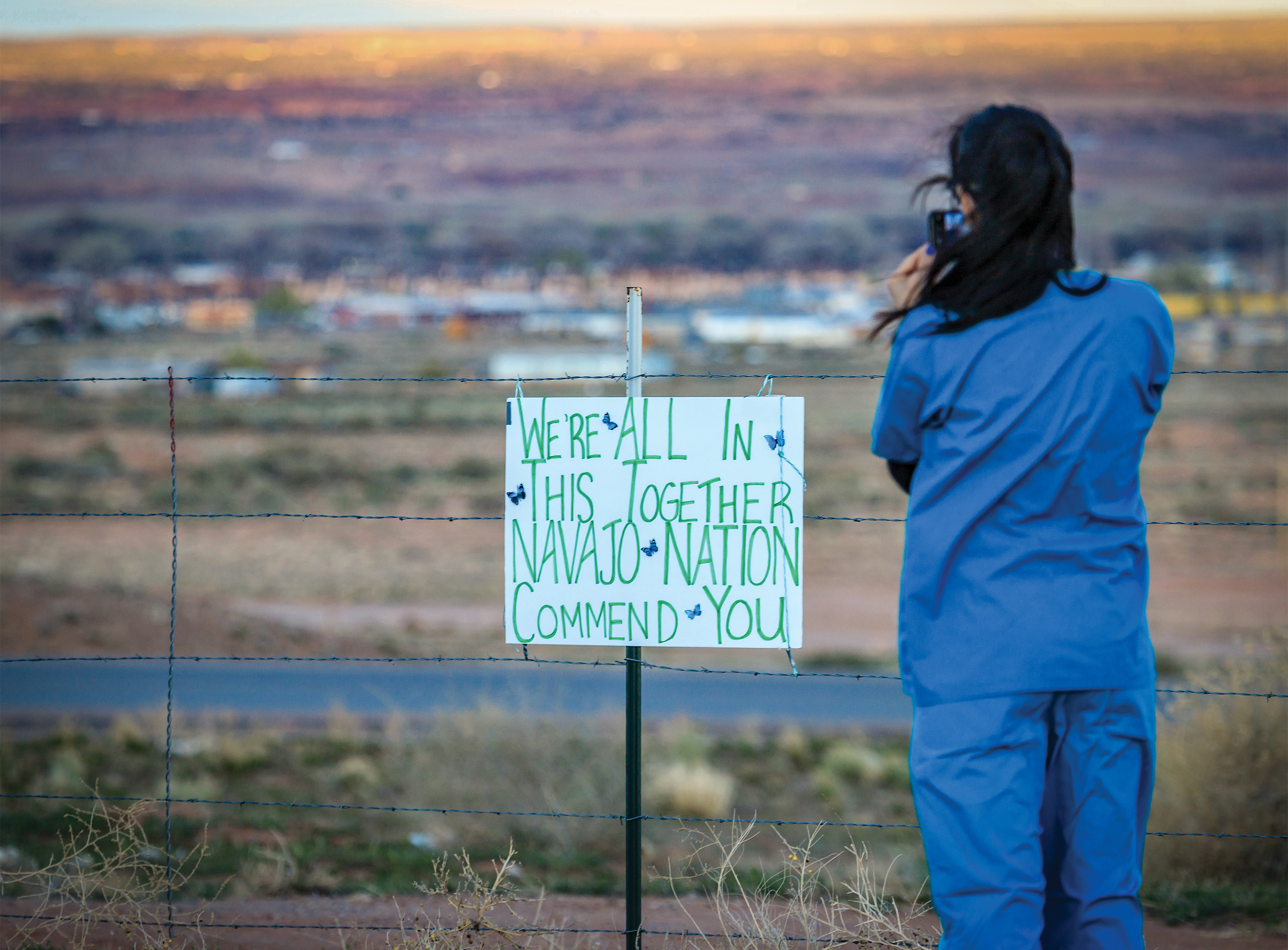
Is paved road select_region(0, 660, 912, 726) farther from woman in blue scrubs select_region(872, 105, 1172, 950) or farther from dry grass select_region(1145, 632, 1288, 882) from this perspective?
woman in blue scrubs select_region(872, 105, 1172, 950)

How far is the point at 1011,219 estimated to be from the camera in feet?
7.31

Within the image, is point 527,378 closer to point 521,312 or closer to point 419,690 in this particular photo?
point 419,690

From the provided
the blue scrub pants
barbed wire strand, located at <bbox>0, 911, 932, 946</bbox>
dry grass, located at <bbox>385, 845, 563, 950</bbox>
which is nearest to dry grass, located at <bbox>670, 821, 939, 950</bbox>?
barbed wire strand, located at <bbox>0, 911, 932, 946</bbox>

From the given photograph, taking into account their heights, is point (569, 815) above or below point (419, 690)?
above

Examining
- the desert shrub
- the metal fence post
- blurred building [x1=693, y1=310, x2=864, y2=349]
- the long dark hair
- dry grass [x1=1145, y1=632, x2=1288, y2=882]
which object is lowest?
the desert shrub

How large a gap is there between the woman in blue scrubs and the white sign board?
91cm

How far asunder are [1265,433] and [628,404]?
159 feet

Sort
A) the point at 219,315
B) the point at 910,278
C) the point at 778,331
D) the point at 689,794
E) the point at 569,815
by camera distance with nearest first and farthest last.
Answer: the point at 910,278 → the point at 569,815 → the point at 689,794 → the point at 778,331 → the point at 219,315

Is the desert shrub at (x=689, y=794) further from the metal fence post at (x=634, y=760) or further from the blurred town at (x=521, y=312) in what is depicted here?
the blurred town at (x=521, y=312)

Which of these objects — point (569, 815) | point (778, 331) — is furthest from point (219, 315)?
point (569, 815)

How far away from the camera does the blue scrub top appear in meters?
2.15

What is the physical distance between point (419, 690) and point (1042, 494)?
12.9m

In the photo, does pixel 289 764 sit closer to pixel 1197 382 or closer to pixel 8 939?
pixel 8 939

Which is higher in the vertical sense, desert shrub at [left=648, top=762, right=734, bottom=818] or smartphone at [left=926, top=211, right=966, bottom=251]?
smartphone at [left=926, top=211, right=966, bottom=251]
